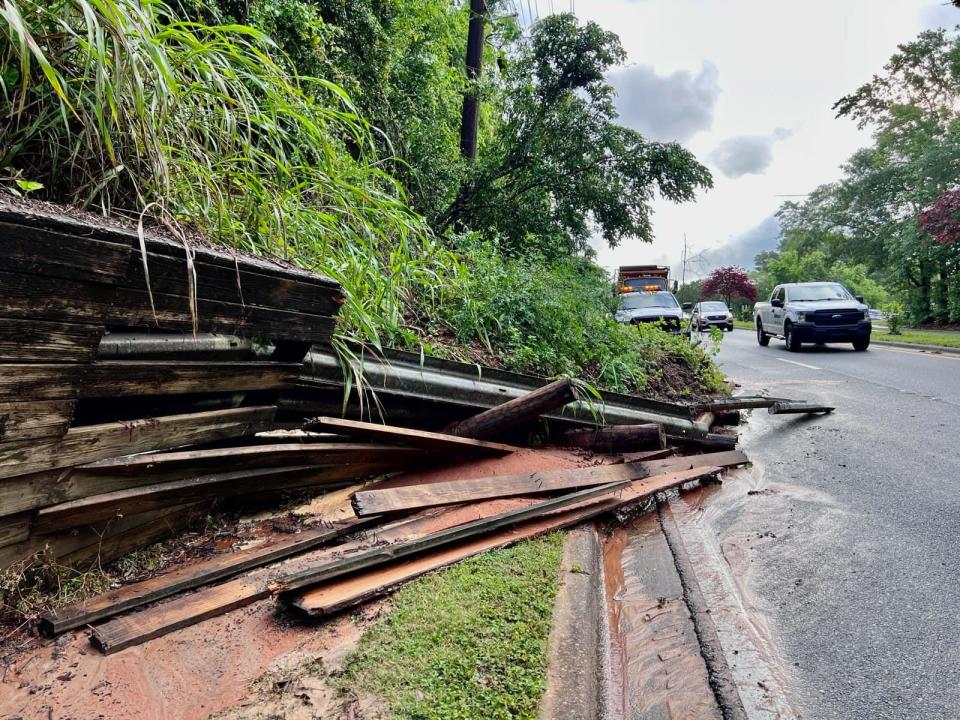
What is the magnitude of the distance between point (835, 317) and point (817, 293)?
4.48ft

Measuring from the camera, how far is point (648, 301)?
16.5 metres

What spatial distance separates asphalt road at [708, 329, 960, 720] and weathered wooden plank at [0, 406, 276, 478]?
260 centimetres

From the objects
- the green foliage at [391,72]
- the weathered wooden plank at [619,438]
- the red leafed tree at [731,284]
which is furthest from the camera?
the red leafed tree at [731,284]

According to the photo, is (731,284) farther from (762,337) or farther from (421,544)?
(421,544)

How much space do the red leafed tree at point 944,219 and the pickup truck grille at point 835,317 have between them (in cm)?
921

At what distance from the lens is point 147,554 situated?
260 cm

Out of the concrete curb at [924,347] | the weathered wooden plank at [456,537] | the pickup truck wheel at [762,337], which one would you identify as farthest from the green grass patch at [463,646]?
the pickup truck wheel at [762,337]

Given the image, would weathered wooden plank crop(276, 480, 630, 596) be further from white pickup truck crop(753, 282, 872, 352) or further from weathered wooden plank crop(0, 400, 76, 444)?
white pickup truck crop(753, 282, 872, 352)

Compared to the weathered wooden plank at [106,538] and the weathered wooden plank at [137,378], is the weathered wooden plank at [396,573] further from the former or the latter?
the weathered wooden plank at [137,378]

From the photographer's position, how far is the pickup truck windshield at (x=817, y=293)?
15.9 m

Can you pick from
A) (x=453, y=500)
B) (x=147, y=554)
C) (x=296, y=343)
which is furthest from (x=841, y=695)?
(x=147, y=554)

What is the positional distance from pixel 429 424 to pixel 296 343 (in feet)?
5.05

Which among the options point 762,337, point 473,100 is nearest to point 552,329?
point 473,100

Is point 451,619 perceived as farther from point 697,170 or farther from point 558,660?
point 697,170
